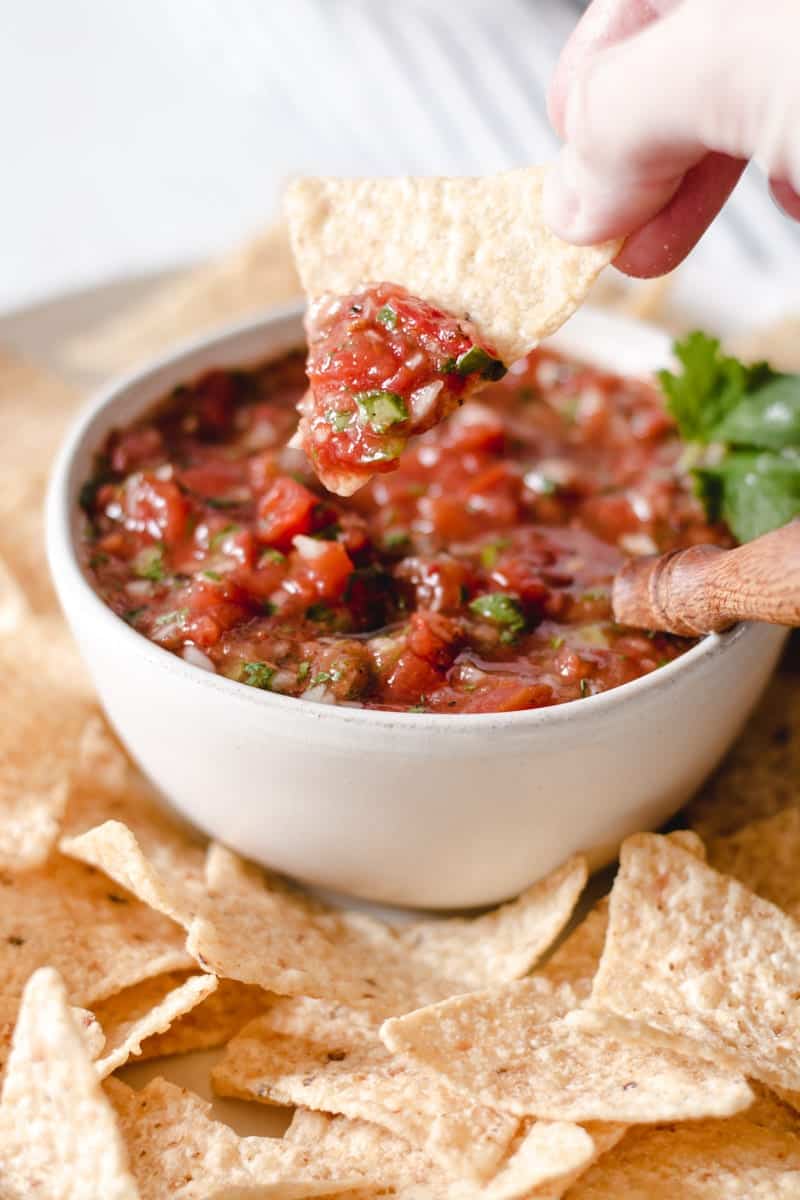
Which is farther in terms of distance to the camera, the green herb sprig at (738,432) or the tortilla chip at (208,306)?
the tortilla chip at (208,306)

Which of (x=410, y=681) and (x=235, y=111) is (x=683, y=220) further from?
(x=235, y=111)

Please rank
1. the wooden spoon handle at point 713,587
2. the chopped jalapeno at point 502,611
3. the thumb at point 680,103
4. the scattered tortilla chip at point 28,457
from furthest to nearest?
the scattered tortilla chip at point 28,457 < the chopped jalapeno at point 502,611 < the wooden spoon handle at point 713,587 < the thumb at point 680,103

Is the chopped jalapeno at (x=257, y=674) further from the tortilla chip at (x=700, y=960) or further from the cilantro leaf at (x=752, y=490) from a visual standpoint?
the cilantro leaf at (x=752, y=490)

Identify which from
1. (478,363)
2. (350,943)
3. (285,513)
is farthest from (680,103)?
(350,943)

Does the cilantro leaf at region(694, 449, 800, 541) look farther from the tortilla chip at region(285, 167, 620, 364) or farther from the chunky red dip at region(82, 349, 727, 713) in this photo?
the tortilla chip at region(285, 167, 620, 364)

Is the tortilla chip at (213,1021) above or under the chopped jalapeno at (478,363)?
under

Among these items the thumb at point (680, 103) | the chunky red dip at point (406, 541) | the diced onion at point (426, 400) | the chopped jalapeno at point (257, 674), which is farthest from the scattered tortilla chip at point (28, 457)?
the thumb at point (680, 103)

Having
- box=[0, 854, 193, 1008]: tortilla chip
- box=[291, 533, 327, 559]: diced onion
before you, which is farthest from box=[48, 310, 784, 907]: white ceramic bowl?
box=[291, 533, 327, 559]: diced onion
